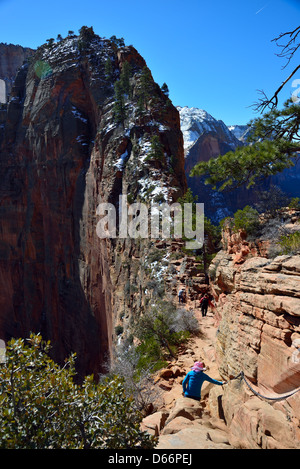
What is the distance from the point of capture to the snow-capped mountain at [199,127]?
12531 centimetres

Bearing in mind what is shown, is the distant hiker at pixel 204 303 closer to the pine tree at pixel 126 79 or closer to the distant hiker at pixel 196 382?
the distant hiker at pixel 196 382

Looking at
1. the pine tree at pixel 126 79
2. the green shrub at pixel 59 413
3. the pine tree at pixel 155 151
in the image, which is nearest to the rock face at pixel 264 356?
the green shrub at pixel 59 413

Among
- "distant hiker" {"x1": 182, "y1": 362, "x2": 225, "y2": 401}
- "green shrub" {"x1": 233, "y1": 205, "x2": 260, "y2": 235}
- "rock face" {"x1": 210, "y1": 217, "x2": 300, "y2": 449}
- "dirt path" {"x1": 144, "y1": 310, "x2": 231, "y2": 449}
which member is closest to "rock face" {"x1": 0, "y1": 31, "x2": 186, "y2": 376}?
"dirt path" {"x1": 144, "y1": 310, "x2": 231, "y2": 449}

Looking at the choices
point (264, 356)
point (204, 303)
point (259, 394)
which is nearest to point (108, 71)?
point (204, 303)

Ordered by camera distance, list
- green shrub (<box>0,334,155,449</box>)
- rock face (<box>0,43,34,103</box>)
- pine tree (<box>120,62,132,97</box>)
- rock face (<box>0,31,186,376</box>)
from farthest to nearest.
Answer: rock face (<box>0,43,34,103</box>)
pine tree (<box>120,62,132,97</box>)
rock face (<box>0,31,186,376</box>)
green shrub (<box>0,334,155,449</box>)

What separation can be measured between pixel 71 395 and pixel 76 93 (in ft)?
137

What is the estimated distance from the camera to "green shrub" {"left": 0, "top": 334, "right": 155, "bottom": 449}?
150 inches

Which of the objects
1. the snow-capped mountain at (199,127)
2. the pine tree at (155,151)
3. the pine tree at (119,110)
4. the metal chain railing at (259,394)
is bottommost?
the metal chain railing at (259,394)

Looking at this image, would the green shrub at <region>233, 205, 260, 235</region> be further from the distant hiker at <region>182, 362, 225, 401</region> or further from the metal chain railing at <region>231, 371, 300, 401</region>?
the metal chain railing at <region>231, 371, 300, 401</region>

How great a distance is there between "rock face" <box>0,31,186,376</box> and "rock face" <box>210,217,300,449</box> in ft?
44.7

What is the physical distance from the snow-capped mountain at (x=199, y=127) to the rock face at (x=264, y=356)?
402ft

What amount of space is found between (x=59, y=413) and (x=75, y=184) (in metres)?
34.8

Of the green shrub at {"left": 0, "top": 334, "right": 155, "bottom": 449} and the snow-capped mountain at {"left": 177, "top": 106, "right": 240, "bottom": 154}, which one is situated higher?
the snow-capped mountain at {"left": 177, "top": 106, "right": 240, "bottom": 154}

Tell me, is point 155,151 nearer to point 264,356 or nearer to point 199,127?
point 264,356
